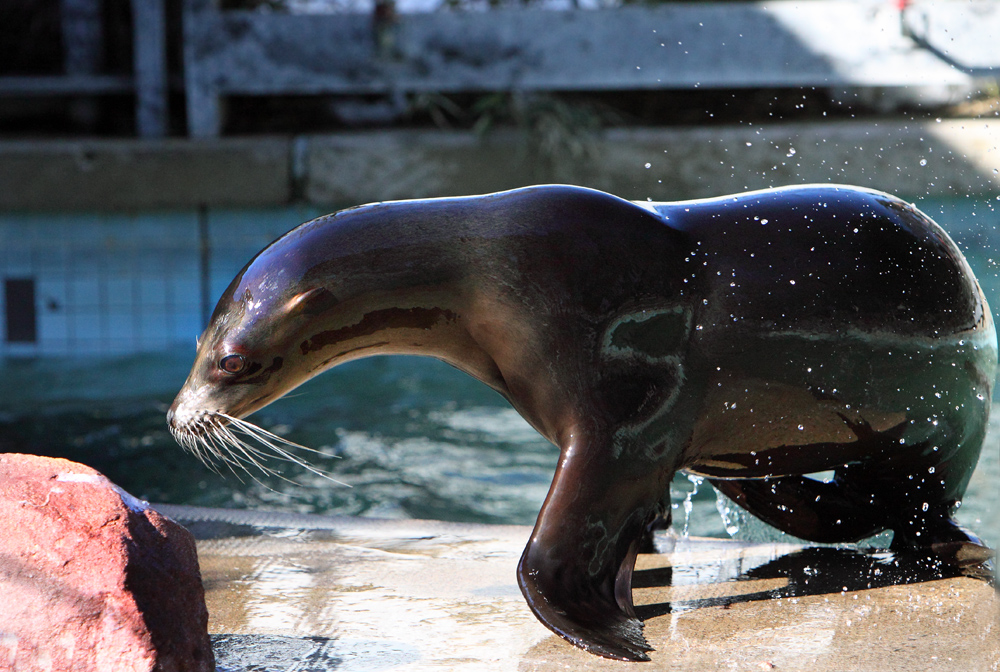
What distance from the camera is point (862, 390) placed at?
243 centimetres

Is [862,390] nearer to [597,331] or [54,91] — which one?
[597,331]

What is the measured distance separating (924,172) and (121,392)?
528cm

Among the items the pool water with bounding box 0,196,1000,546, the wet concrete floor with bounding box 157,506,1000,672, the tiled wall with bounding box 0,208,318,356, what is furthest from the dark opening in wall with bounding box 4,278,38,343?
the wet concrete floor with bounding box 157,506,1000,672

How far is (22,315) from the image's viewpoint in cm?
738

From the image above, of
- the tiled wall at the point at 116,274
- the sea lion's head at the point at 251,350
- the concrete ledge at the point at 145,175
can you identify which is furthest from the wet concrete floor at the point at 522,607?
the tiled wall at the point at 116,274

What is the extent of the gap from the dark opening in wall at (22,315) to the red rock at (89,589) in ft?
19.2

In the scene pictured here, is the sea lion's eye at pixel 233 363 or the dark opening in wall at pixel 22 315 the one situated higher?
the sea lion's eye at pixel 233 363

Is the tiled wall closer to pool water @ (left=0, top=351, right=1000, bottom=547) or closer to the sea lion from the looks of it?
pool water @ (left=0, top=351, right=1000, bottom=547)

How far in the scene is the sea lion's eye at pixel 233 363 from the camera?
231 cm

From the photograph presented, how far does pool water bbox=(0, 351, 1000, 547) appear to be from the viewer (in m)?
4.59

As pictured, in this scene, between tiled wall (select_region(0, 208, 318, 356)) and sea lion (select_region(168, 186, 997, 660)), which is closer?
sea lion (select_region(168, 186, 997, 660))

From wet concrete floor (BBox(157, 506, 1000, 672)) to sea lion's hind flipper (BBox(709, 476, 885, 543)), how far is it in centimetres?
8

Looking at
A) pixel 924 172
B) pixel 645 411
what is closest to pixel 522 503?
pixel 645 411

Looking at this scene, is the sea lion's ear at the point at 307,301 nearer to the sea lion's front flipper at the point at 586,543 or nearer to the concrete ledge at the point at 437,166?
the sea lion's front flipper at the point at 586,543
